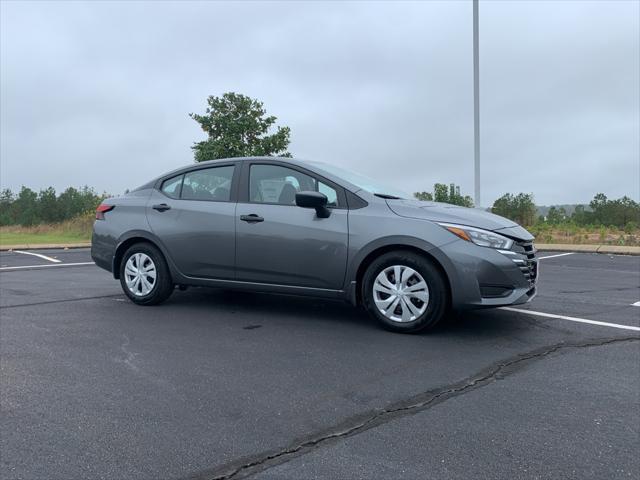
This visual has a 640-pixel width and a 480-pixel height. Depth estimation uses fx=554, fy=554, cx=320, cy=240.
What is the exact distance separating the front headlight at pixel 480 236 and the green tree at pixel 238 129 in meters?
25.8

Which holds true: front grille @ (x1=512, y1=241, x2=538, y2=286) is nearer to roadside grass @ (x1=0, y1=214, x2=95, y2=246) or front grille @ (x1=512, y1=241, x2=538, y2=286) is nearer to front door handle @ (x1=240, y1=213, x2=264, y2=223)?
front door handle @ (x1=240, y1=213, x2=264, y2=223)

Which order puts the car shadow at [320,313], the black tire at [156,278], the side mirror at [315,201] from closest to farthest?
the side mirror at [315,201]
the car shadow at [320,313]
the black tire at [156,278]

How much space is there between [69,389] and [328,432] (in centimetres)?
180

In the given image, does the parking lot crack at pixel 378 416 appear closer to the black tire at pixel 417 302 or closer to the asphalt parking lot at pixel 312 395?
the asphalt parking lot at pixel 312 395

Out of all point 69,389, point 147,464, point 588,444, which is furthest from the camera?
point 69,389

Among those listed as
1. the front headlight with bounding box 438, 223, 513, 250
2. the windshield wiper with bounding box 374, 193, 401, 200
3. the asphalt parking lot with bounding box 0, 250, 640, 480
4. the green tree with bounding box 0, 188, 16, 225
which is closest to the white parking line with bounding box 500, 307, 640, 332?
the asphalt parking lot with bounding box 0, 250, 640, 480

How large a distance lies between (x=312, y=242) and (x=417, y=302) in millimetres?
1132

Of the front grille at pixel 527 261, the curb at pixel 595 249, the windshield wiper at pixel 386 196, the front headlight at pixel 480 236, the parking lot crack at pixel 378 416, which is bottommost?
the parking lot crack at pixel 378 416

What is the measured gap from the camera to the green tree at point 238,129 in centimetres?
3017

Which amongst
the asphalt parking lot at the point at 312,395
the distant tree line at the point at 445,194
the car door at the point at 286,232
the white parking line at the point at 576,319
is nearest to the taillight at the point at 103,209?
the asphalt parking lot at the point at 312,395

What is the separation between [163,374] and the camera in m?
3.90

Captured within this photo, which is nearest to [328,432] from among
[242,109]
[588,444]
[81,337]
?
[588,444]

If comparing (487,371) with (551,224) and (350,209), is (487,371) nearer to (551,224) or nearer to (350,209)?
(350,209)

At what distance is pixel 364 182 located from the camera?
5.82 meters
